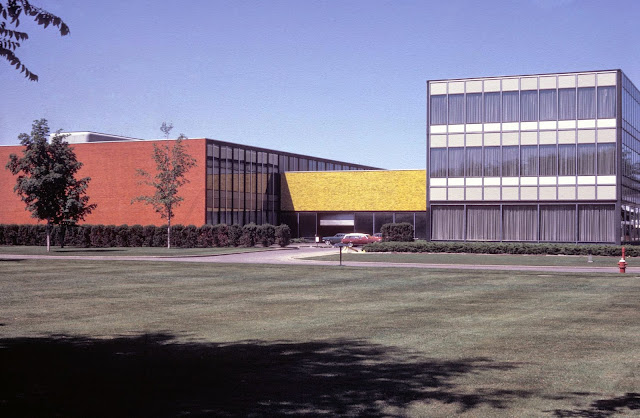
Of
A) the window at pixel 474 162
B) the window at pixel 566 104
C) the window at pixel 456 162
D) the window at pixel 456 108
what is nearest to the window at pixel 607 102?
the window at pixel 566 104

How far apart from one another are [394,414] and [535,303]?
1238 centimetres

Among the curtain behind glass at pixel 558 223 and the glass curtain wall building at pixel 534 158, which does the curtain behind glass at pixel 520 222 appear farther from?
the curtain behind glass at pixel 558 223

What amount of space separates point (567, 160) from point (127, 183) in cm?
3807

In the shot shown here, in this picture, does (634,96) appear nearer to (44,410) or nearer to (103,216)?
(103,216)

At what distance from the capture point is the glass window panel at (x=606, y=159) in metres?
51.0

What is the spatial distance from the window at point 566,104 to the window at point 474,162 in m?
6.11

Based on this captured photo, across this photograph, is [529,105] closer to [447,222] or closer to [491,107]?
[491,107]

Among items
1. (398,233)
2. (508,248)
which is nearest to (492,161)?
(508,248)

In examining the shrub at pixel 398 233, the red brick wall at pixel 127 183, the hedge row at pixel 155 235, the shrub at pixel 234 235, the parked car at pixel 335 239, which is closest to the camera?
the shrub at pixel 398 233

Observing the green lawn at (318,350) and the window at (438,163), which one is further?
the window at (438,163)

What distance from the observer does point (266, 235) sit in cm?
6103

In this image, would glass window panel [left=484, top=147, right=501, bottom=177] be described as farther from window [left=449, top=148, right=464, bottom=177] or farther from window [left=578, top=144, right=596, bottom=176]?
window [left=578, top=144, right=596, bottom=176]

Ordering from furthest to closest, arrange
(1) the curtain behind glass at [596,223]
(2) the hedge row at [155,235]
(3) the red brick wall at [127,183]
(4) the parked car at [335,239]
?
1. (4) the parked car at [335,239]
2. (3) the red brick wall at [127,183]
3. (2) the hedge row at [155,235]
4. (1) the curtain behind glass at [596,223]

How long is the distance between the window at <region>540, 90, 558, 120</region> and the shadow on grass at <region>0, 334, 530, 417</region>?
43282mm
